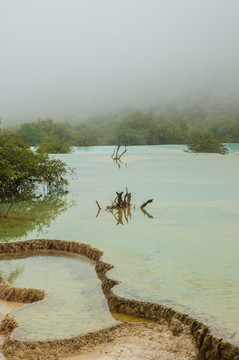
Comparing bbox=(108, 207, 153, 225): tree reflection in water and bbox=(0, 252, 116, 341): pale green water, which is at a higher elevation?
bbox=(108, 207, 153, 225): tree reflection in water

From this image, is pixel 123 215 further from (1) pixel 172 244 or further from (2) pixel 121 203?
(1) pixel 172 244

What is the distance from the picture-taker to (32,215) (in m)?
11.9

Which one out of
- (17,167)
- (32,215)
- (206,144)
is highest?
(206,144)

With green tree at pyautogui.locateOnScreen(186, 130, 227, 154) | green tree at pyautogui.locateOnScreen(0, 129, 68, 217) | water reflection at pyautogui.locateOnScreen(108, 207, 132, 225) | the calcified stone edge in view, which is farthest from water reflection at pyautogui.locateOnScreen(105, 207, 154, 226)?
green tree at pyautogui.locateOnScreen(186, 130, 227, 154)

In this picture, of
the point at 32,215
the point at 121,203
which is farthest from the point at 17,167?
the point at 121,203

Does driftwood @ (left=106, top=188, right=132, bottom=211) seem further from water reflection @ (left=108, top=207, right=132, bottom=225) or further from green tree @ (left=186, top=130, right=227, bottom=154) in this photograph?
green tree @ (left=186, top=130, right=227, bottom=154)

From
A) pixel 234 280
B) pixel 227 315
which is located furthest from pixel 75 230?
pixel 227 315

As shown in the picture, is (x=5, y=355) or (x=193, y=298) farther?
(x=193, y=298)

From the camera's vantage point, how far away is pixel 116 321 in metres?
5.38

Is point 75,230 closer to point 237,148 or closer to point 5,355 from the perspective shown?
point 5,355

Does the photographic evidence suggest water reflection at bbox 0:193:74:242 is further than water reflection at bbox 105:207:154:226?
No

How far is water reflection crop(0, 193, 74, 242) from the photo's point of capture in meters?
9.77

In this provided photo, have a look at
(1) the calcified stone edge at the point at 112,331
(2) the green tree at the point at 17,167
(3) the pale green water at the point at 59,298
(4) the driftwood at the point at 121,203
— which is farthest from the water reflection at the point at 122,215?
(1) the calcified stone edge at the point at 112,331

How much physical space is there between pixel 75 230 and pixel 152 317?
15.5 feet
